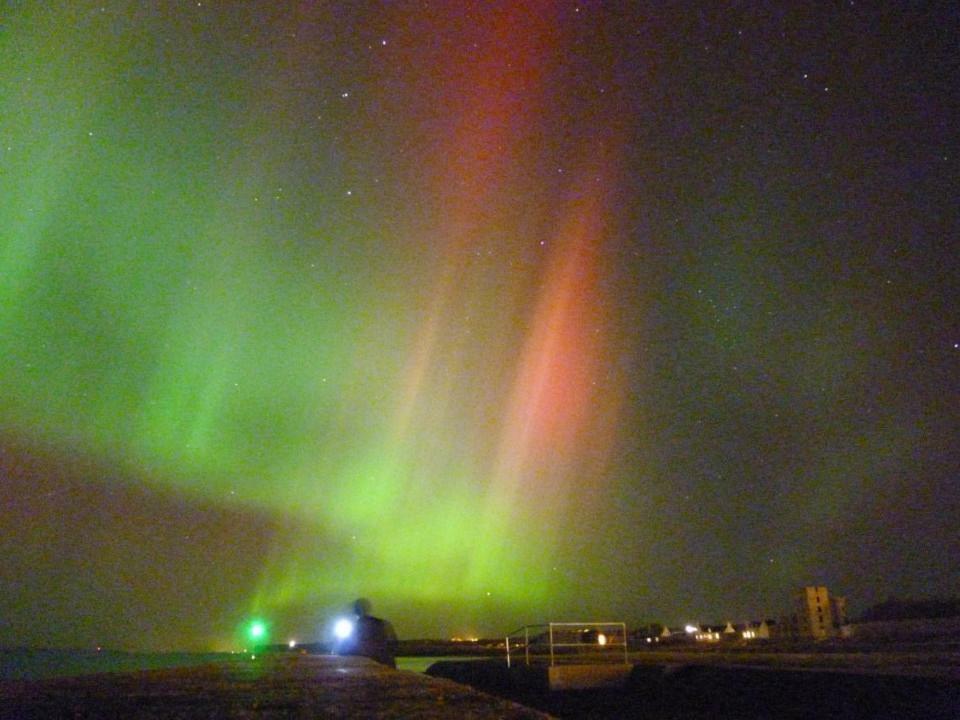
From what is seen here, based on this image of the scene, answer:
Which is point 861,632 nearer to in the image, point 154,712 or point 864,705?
point 864,705

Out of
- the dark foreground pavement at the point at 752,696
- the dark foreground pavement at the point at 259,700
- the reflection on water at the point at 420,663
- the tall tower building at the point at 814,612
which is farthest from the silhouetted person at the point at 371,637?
the tall tower building at the point at 814,612

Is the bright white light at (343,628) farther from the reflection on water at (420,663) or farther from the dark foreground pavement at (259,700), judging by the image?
the dark foreground pavement at (259,700)

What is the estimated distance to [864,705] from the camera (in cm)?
1027

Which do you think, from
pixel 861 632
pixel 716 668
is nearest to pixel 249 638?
pixel 716 668

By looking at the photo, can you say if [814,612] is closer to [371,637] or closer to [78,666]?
[371,637]

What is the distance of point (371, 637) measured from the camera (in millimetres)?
15602

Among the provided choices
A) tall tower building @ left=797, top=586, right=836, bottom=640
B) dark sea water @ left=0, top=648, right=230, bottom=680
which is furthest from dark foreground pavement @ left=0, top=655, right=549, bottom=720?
tall tower building @ left=797, top=586, right=836, bottom=640

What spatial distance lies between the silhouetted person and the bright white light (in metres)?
0.26

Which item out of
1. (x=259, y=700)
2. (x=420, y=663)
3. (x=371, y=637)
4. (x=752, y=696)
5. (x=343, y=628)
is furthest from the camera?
(x=420, y=663)

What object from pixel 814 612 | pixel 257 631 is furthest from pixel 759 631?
pixel 257 631

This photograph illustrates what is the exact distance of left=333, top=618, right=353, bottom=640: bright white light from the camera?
16.1 meters

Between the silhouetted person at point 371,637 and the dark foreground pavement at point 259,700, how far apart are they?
7.02m

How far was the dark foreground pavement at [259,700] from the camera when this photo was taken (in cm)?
494

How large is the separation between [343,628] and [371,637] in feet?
5.05
